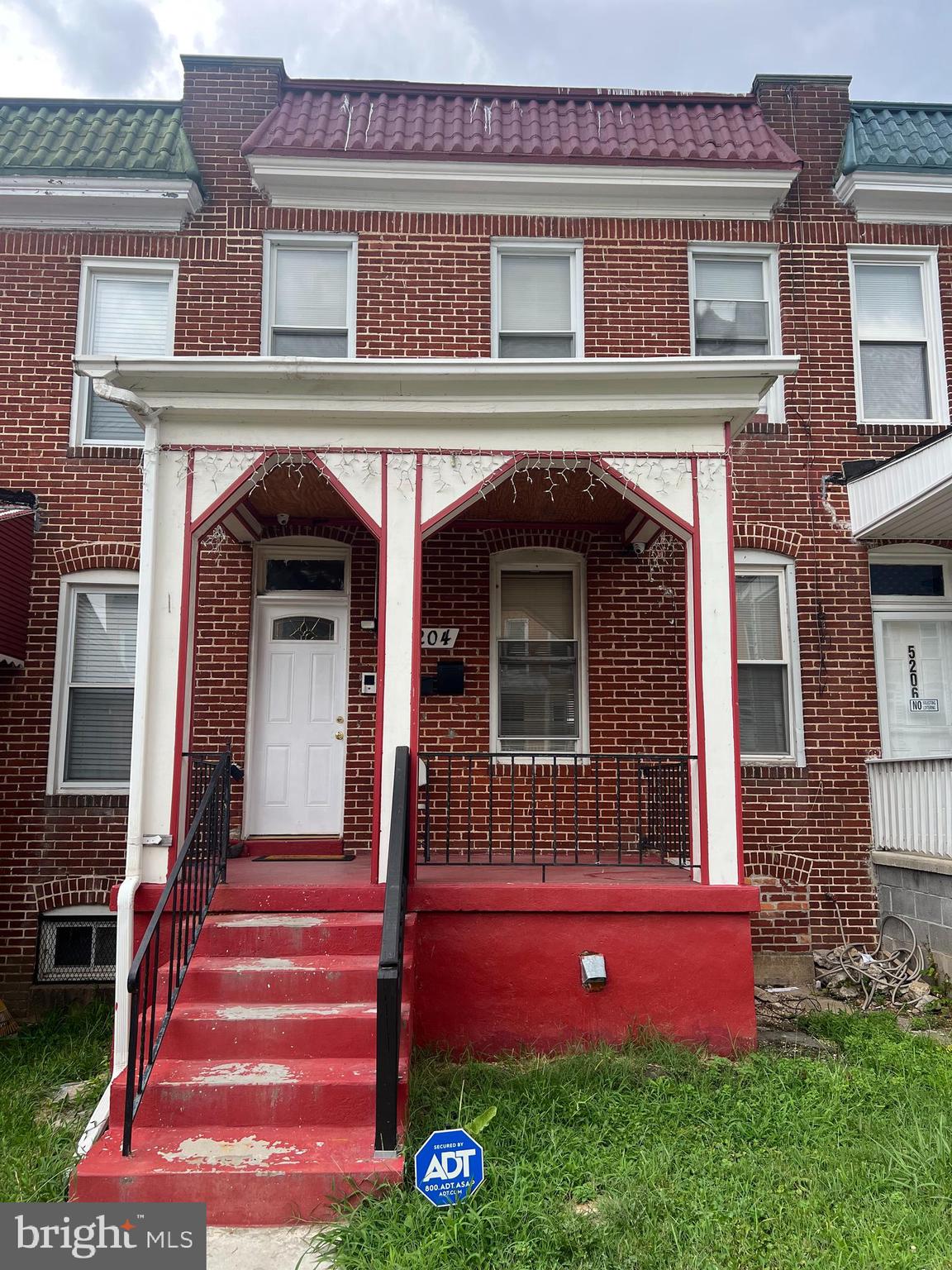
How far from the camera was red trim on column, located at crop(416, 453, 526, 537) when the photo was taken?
5.92 m

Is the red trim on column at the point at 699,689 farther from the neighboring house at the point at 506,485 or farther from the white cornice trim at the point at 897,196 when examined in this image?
the white cornice trim at the point at 897,196

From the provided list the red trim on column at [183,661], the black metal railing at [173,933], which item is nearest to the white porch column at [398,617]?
the black metal railing at [173,933]

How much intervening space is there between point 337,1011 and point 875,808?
529 centimetres

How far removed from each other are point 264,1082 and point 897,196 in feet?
30.2

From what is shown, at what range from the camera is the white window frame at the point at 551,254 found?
8539 millimetres

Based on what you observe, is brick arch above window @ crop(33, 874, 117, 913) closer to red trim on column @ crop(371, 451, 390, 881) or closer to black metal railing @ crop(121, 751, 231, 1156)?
black metal railing @ crop(121, 751, 231, 1156)

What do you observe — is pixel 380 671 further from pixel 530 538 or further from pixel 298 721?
pixel 530 538

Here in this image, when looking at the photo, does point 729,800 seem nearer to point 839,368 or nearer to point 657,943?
point 657,943

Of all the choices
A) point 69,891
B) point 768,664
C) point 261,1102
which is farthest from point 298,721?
point 768,664

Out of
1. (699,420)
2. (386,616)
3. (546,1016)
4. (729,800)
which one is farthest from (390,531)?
(546,1016)

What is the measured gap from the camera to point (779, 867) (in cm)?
786

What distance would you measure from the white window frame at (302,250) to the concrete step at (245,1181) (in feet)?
21.8

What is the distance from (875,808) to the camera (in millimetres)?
7910

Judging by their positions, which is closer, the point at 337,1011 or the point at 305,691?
the point at 337,1011
